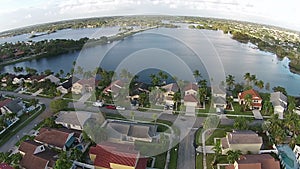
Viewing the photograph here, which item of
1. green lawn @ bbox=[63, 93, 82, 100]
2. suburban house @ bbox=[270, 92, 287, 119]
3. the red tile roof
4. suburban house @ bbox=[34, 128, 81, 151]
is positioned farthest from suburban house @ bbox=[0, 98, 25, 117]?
suburban house @ bbox=[270, 92, 287, 119]

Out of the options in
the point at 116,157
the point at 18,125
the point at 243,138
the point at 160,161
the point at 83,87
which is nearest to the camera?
the point at 116,157

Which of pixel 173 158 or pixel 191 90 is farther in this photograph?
pixel 191 90

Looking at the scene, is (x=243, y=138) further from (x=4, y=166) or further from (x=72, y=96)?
(x=72, y=96)

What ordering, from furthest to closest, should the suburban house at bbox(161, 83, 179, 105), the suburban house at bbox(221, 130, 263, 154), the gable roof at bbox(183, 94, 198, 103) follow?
the suburban house at bbox(161, 83, 179, 105) < the gable roof at bbox(183, 94, 198, 103) < the suburban house at bbox(221, 130, 263, 154)

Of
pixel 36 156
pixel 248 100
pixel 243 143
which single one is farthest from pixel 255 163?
pixel 36 156

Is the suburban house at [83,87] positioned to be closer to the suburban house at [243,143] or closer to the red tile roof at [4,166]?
the red tile roof at [4,166]

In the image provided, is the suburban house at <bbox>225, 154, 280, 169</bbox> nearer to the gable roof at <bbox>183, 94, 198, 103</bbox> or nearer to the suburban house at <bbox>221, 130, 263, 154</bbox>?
the suburban house at <bbox>221, 130, 263, 154</bbox>

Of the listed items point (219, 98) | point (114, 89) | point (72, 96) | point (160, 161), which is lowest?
point (160, 161)
